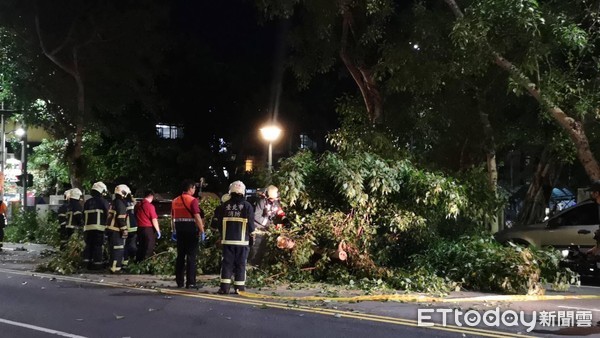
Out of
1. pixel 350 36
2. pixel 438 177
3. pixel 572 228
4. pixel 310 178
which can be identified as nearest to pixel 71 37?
pixel 350 36

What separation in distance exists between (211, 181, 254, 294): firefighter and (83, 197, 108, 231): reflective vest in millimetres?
3950

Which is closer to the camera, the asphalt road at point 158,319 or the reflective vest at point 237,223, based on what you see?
the asphalt road at point 158,319

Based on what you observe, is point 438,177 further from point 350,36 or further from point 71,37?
point 71,37

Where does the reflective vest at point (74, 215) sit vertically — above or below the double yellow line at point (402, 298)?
above

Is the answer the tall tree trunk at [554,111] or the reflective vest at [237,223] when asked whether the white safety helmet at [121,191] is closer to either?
the reflective vest at [237,223]

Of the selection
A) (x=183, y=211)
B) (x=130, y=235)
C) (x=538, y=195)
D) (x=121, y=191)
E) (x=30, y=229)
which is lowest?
(x=30, y=229)

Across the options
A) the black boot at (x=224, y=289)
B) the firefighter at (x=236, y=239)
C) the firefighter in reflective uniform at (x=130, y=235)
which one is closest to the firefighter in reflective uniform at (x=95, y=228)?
the firefighter in reflective uniform at (x=130, y=235)

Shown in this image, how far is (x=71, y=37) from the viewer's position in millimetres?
22891

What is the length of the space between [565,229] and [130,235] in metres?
9.55

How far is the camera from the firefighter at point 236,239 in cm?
996

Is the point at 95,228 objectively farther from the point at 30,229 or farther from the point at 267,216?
the point at 30,229

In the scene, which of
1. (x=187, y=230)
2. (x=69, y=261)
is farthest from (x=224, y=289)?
(x=69, y=261)

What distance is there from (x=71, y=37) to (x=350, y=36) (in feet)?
34.0

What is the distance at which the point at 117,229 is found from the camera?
12.6 m
